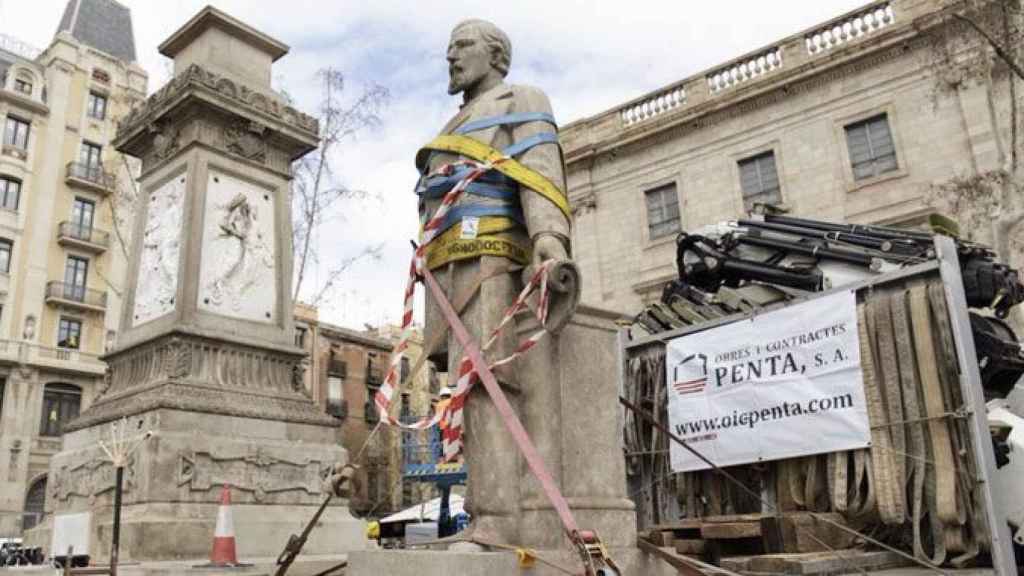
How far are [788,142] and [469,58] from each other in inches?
678

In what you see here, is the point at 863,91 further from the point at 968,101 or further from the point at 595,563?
the point at 595,563

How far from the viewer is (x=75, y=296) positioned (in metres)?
36.4

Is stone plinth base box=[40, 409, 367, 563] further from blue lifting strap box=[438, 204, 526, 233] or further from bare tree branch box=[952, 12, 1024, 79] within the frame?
bare tree branch box=[952, 12, 1024, 79]

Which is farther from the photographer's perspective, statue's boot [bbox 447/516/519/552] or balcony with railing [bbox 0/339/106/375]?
balcony with railing [bbox 0/339/106/375]

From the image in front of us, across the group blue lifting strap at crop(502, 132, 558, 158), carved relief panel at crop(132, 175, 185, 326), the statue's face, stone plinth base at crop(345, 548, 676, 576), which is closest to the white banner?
stone plinth base at crop(345, 548, 676, 576)

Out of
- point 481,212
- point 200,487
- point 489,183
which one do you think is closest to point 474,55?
point 489,183

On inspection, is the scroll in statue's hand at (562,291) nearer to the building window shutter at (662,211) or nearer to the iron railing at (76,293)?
the building window shutter at (662,211)

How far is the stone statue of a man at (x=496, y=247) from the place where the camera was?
3.42 m

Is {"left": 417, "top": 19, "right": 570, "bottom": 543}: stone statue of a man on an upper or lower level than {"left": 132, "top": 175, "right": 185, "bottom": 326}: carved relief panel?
lower

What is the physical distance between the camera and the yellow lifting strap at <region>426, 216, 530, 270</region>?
377 centimetres

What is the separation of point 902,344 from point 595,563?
366 cm

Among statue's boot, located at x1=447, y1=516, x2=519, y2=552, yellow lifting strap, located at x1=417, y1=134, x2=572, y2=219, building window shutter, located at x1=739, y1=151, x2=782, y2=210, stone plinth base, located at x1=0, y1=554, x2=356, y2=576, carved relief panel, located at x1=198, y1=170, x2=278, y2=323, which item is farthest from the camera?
building window shutter, located at x1=739, y1=151, x2=782, y2=210

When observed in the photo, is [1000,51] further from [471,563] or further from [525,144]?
[471,563]

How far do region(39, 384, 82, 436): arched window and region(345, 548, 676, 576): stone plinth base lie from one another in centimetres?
3699
